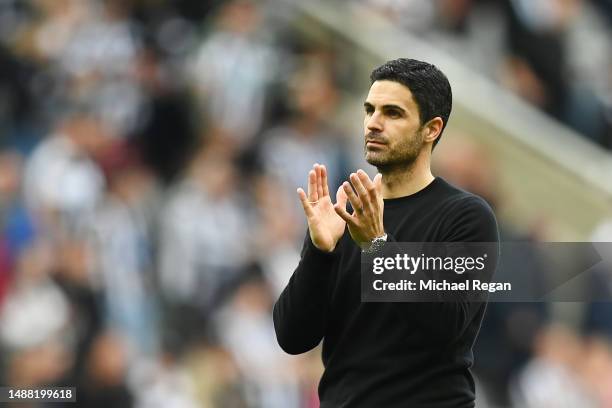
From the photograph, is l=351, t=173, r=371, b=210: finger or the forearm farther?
the forearm

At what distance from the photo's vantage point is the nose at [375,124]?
314cm

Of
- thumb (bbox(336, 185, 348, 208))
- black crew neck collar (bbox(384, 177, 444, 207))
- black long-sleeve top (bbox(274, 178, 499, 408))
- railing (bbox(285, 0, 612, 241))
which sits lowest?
black long-sleeve top (bbox(274, 178, 499, 408))

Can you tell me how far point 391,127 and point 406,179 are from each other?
0.55ft

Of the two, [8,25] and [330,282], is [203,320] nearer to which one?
[8,25]

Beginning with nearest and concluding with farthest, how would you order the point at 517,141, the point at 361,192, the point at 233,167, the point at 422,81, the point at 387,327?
the point at 361,192
the point at 387,327
the point at 422,81
the point at 233,167
the point at 517,141

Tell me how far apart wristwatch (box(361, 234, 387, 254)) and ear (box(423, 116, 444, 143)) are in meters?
0.40

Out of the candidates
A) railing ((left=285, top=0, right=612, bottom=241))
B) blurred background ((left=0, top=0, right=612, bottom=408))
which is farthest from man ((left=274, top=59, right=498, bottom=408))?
railing ((left=285, top=0, right=612, bottom=241))

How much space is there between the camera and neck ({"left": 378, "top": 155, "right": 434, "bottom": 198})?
10.6 feet

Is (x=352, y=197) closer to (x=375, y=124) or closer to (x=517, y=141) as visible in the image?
(x=375, y=124)

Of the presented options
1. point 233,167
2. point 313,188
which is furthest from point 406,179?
point 233,167

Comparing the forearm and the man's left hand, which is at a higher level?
the man's left hand

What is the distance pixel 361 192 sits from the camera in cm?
291

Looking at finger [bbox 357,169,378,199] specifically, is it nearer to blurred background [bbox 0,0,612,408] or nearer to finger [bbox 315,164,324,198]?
finger [bbox 315,164,324,198]

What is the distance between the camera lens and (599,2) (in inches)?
369
